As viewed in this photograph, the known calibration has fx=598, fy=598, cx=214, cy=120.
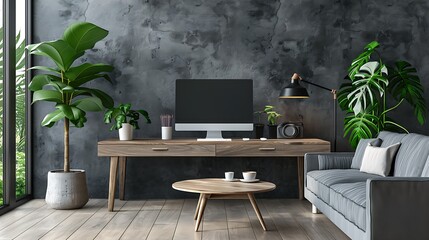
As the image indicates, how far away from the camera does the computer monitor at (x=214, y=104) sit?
6.14 meters

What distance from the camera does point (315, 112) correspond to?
6371mm

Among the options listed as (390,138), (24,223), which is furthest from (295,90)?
(24,223)

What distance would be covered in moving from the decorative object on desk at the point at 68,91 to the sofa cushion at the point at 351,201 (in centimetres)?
242

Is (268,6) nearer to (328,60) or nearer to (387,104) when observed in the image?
(328,60)

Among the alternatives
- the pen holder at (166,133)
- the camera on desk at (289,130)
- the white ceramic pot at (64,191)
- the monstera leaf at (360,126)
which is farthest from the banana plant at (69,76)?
the monstera leaf at (360,126)

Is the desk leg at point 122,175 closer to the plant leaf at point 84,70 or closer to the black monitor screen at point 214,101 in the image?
the black monitor screen at point 214,101

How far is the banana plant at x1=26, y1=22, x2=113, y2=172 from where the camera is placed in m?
5.46

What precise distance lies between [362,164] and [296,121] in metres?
1.47

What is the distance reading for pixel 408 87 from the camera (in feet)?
19.6

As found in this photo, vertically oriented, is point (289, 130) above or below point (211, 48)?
below

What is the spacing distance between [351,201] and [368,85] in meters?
2.33

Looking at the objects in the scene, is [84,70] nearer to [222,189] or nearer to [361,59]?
[222,189]

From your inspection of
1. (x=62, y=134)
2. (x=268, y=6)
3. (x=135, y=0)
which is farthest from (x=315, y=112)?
(x=62, y=134)

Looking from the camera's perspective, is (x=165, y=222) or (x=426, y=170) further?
(x=165, y=222)
